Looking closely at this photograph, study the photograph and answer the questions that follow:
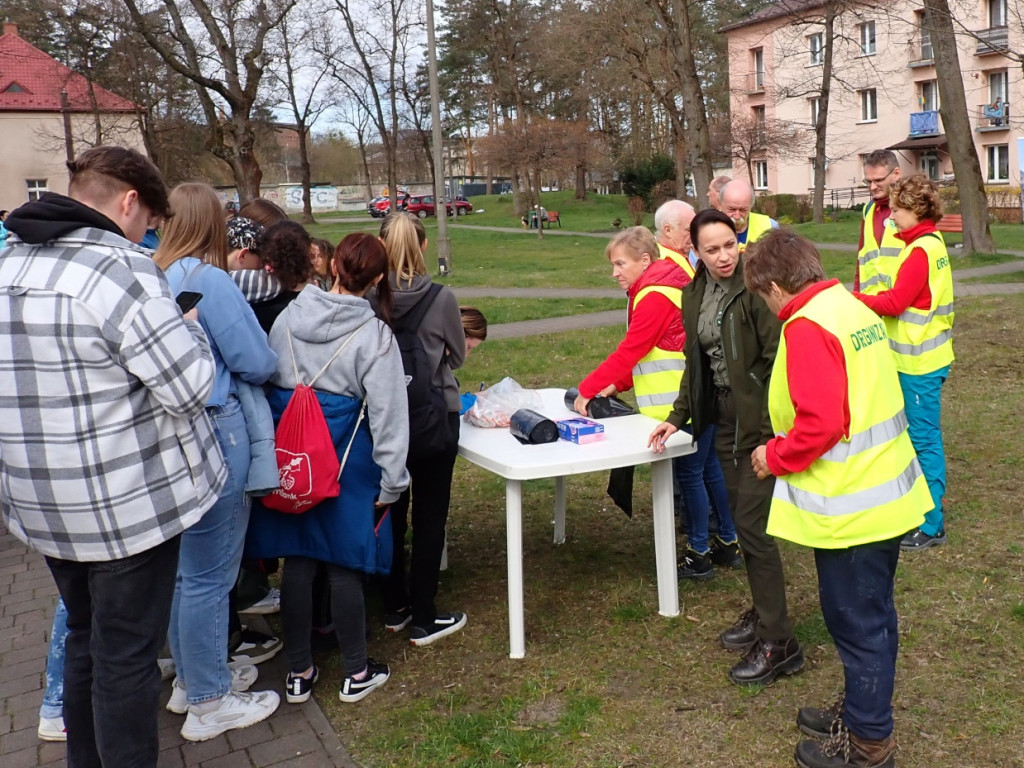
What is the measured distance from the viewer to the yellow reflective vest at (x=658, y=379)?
14.5 ft

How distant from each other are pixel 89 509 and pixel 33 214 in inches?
31.7

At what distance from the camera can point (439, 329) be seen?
385 cm

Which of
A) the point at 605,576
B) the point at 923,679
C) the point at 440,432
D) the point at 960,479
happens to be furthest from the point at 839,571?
the point at 960,479

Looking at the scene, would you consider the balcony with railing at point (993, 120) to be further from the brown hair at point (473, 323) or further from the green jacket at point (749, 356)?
the green jacket at point (749, 356)

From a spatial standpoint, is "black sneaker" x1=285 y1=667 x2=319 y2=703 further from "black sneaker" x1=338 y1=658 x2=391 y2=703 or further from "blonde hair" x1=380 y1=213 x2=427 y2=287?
"blonde hair" x1=380 y1=213 x2=427 y2=287

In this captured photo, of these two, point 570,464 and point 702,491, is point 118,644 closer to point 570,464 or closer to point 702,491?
point 570,464

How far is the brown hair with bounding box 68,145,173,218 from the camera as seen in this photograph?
2.65 meters

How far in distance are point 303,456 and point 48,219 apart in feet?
4.08

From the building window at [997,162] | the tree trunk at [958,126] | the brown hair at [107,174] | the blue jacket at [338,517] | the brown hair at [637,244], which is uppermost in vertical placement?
the building window at [997,162]

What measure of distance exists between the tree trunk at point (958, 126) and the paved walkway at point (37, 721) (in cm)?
1419

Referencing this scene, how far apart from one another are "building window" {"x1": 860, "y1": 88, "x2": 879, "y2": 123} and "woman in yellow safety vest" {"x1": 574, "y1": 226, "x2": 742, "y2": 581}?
45.7m

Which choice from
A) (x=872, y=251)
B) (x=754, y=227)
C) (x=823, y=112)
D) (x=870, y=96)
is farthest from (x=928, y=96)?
(x=872, y=251)

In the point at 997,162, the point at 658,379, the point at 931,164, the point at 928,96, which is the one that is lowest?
the point at 658,379

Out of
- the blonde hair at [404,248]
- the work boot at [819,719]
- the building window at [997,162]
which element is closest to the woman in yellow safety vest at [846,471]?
the work boot at [819,719]
